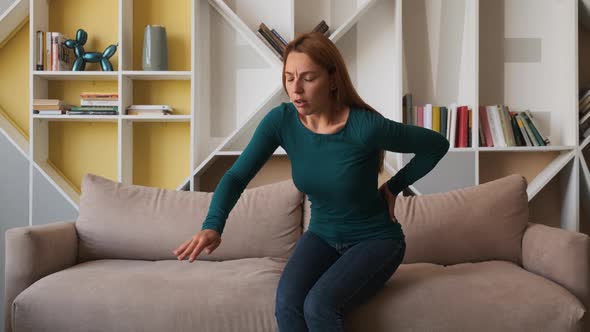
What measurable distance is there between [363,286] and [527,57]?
216cm

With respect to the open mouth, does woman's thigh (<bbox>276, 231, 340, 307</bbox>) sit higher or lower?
lower

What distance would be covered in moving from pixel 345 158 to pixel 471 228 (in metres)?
0.84

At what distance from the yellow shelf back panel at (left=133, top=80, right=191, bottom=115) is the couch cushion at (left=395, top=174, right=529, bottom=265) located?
158 centimetres

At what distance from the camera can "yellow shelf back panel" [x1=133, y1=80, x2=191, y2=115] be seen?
3.46 metres

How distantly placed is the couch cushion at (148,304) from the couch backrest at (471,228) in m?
0.69

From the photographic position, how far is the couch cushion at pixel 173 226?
2492mm

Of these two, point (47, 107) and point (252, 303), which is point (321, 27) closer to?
point (47, 107)

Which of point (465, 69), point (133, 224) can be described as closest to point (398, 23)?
point (465, 69)

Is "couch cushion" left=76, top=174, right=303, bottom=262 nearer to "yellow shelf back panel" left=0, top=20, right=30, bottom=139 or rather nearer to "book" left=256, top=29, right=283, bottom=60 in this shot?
"book" left=256, top=29, right=283, bottom=60

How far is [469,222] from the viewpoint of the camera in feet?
7.90

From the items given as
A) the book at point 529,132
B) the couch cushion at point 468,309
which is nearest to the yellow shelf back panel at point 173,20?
the book at point 529,132

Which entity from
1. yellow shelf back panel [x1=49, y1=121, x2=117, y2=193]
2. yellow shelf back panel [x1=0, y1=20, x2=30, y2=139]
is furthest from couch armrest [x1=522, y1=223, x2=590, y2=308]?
yellow shelf back panel [x1=0, y1=20, x2=30, y2=139]

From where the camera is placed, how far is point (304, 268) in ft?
6.04

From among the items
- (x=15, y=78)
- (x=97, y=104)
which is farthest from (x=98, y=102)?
(x=15, y=78)
